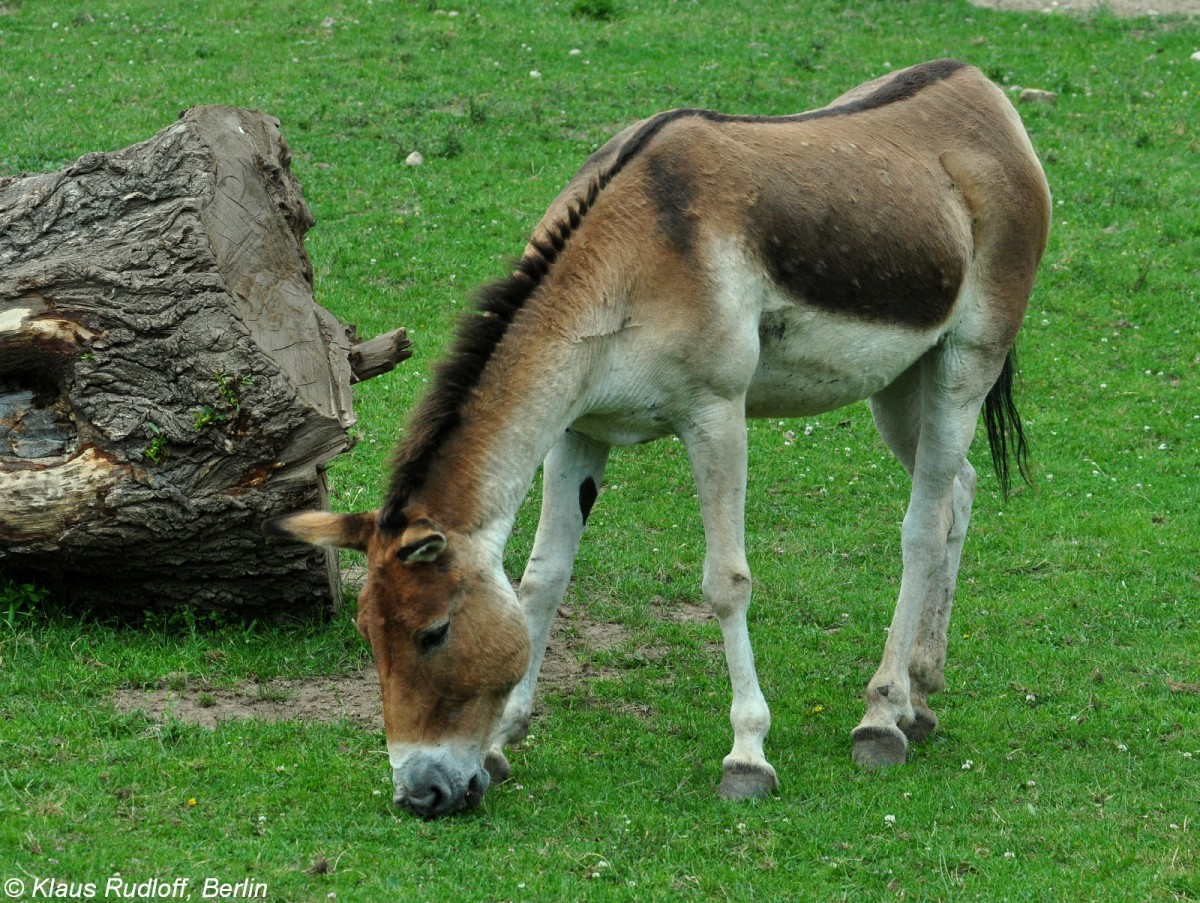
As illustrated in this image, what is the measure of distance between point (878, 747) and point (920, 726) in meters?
0.48

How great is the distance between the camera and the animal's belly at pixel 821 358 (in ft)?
18.8

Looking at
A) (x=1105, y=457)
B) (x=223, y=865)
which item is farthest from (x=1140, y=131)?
(x=223, y=865)

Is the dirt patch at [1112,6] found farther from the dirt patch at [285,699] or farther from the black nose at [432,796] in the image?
the black nose at [432,796]

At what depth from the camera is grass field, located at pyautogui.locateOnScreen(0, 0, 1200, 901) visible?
4820 mm

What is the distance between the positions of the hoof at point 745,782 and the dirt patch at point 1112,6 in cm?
1636

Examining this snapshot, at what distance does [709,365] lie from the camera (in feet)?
17.6

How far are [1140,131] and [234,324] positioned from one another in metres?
12.4

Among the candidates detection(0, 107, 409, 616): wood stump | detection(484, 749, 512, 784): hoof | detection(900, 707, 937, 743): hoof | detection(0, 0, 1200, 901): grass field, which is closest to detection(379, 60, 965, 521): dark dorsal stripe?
detection(0, 0, 1200, 901): grass field

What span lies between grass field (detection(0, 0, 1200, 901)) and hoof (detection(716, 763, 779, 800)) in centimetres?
10

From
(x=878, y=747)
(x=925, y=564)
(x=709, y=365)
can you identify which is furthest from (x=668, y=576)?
(x=709, y=365)

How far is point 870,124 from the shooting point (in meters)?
6.33

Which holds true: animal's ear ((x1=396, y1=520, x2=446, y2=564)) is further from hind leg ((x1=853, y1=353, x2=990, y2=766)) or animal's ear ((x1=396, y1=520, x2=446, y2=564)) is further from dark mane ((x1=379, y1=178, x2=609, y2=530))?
hind leg ((x1=853, y1=353, x2=990, y2=766))

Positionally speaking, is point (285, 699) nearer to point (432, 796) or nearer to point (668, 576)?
point (432, 796)

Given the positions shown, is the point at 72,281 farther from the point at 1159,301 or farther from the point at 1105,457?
the point at 1159,301
